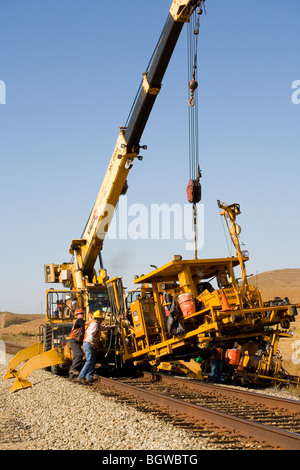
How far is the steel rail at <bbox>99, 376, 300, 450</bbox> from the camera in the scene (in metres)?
6.36

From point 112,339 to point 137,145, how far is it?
17.6 ft

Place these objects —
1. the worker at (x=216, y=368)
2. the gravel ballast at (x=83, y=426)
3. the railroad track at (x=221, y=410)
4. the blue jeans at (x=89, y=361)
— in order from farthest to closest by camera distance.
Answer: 1. the worker at (x=216, y=368)
2. the blue jeans at (x=89, y=361)
3. the railroad track at (x=221, y=410)
4. the gravel ballast at (x=83, y=426)

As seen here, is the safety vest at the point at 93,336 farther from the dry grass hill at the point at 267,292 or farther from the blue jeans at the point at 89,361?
the dry grass hill at the point at 267,292

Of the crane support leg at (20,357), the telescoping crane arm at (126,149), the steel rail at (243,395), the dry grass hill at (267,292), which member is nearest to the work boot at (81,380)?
the steel rail at (243,395)

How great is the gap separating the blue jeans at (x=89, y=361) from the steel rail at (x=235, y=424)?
6.48 feet

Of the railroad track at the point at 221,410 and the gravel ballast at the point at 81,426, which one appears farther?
the railroad track at the point at 221,410

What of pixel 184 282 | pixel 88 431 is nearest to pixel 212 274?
pixel 184 282

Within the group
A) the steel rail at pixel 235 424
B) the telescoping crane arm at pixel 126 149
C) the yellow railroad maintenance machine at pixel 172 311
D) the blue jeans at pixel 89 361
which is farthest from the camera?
the telescoping crane arm at pixel 126 149

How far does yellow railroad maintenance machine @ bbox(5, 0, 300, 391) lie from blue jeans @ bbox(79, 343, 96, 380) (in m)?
0.97

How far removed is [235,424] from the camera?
727 cm

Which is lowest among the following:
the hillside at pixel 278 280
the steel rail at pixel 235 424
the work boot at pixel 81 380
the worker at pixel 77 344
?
the work boot at pixel 81 380

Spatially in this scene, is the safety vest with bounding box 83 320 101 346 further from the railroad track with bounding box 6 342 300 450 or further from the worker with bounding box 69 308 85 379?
the railroad track with bounding box 6 342 300 450

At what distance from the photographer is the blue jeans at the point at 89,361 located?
38.8 ft
